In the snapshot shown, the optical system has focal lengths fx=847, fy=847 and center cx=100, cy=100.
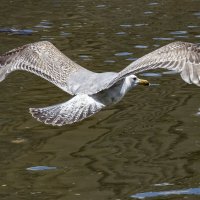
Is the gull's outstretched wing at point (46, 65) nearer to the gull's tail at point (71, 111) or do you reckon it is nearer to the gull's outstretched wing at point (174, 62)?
the gull's tail at point (71, 111)

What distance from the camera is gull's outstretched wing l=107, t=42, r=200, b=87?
8.05 metres

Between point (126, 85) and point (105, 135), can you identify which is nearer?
point (126, 85)

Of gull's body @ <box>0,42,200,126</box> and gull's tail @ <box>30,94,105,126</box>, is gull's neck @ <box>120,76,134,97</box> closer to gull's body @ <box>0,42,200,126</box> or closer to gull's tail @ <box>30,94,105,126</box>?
gull's body @ <box>0,42,200,126</box>

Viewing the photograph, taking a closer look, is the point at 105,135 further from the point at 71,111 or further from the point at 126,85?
the point at 71,111

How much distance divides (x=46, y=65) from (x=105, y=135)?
1077 mm

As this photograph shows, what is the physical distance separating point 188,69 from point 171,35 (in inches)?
296

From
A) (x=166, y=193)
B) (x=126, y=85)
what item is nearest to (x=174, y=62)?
(x=126, y=85)

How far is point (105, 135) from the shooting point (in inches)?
389

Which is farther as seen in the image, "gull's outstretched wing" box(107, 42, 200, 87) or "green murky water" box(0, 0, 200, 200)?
"green murky water" box(0, 0, 200, 200)

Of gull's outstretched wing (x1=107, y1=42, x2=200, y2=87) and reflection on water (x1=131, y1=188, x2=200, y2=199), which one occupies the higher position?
gull's outstretched wing (x1=107, y1=42, x2=200, y2=87)

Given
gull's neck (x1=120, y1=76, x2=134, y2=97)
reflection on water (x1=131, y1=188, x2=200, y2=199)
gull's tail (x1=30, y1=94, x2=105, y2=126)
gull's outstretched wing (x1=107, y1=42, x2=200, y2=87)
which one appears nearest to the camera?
reflection on water (x1=131, y1=188, x2=200, y2=199)

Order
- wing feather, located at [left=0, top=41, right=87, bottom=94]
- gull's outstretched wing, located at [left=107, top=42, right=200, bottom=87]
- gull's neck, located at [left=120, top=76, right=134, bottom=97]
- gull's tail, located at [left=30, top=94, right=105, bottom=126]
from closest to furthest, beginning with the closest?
gull's outstretched wing, located at [left=107, top=42, right=200, bottom=87] → gull's tail, located at [left=30, top=94, right=105, bottom=126] → gull's neck, located at [left=120, top=76, right=134, bottom=97] → wing feather, located at [left=0, top=41, right=87, bottom=94]

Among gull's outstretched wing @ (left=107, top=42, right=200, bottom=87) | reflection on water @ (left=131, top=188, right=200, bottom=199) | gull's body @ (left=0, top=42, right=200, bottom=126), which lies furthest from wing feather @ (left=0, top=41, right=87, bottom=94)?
reflection on water @ (left=131, top=188, right=200, bottom=199)

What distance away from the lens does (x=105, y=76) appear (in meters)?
8.85
